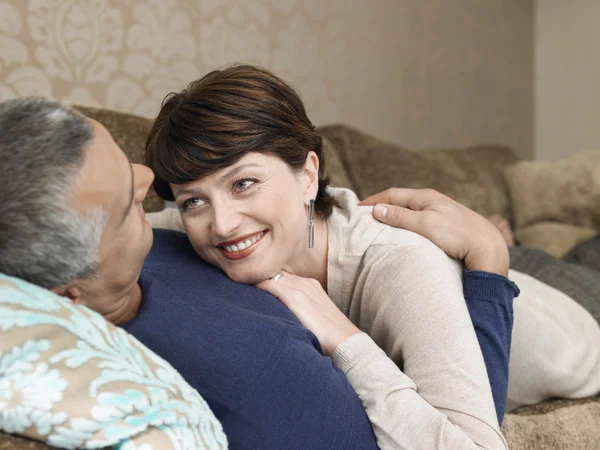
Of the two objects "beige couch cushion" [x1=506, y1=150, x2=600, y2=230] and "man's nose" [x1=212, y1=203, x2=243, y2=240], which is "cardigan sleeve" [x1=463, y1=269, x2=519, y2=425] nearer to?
"man's nose" [x1=212, y1=203, x2=243, y2=240]

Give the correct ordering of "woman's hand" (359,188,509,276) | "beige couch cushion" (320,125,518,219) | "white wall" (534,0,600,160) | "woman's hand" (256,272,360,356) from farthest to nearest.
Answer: "white wall" (534,0,600,160), "beige couch cushion" (320,125,518,219), "woman's hand" (359,188,509,276), "woman's hand" (256,272,360,356)

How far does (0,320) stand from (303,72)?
8.14ft

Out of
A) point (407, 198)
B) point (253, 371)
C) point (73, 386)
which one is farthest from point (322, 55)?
point (73, 386)

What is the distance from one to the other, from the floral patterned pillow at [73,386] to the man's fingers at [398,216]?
756 mm

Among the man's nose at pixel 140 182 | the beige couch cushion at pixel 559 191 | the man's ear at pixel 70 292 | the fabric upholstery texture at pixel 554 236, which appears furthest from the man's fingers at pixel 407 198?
the beige couch cushion at pixel 559 191

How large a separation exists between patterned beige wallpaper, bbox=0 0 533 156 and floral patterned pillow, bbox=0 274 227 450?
1549 millimetres

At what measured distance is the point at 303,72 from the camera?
9.95 ft

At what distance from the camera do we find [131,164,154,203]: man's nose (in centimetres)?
100

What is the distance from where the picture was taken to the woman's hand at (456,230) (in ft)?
4.56

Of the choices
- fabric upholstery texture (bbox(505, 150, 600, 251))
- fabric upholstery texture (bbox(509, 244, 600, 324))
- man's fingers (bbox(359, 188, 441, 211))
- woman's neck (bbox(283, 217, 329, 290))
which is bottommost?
fabric upholstery texture (bbox(505, 150, 600, 251))

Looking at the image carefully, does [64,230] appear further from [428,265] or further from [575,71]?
[575,71]

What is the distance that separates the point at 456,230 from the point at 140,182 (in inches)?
27.7

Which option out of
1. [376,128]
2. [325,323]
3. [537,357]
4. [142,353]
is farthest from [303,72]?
[142,353]

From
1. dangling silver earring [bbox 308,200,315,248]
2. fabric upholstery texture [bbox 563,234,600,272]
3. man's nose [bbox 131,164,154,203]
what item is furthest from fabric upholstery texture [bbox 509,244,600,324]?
man's nose [bbox 131,164,154,203]
